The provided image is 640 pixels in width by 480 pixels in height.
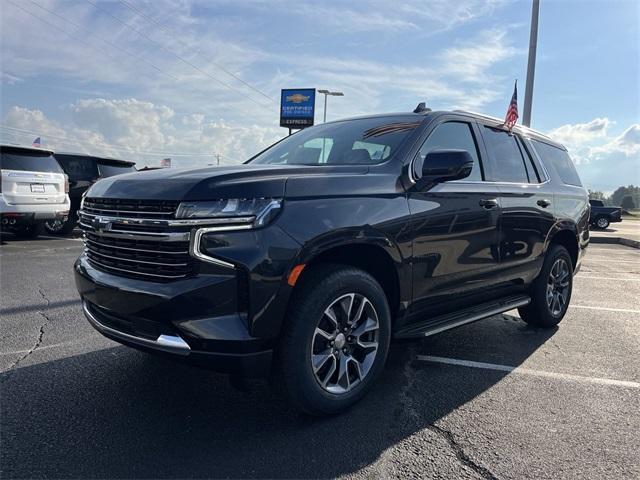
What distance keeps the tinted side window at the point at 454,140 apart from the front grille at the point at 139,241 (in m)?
1.82

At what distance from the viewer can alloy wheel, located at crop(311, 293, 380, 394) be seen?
2.80 m

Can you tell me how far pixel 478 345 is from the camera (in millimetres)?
4391

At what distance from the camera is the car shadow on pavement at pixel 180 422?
93.4 inches

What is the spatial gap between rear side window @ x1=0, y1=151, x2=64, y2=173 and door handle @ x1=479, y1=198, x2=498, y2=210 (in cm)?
858

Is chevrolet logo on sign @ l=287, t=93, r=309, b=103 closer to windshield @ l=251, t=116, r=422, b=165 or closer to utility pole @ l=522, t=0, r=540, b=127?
utility pole @ l=522, t=0, r=540, b=127

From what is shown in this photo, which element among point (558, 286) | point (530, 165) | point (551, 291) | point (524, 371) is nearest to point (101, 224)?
point (524, 371)

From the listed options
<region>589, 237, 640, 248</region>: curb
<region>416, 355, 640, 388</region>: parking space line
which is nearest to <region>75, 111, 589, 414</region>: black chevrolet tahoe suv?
<region>416, 355, 640, 388</region>: parking space line

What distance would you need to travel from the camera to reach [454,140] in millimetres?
3873

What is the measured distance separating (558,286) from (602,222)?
21.1 meters

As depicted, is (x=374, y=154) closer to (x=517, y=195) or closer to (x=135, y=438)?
(x=517, y=195)

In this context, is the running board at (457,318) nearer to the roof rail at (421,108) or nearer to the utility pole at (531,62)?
the roof rail at (421,108)

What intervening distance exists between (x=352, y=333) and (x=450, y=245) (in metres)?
1.05

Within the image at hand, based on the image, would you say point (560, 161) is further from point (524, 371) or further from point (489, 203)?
point (524, 371)

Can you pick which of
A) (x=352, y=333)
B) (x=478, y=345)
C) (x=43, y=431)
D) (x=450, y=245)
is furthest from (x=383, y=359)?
(x=43, y=431)
